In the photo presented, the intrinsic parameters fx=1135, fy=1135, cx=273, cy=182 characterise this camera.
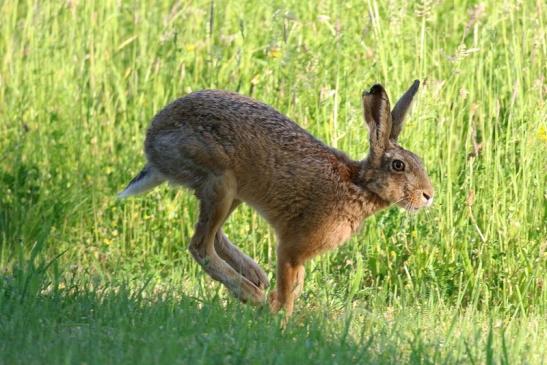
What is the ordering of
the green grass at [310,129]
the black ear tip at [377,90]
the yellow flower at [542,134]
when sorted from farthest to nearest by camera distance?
1. the yellow flower at [542,134]
2. the black ear tip at [377,90]
3. the green grass at [310,129]

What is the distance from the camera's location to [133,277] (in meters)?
7.07

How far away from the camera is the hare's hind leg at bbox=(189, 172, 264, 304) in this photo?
6.57 m

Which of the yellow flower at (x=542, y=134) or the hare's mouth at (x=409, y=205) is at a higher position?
the yellow flower at (x=542, y=134)

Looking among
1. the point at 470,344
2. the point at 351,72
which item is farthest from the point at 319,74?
the point at 470,344

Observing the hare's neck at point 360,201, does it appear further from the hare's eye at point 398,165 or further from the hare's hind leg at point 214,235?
the hare's hind leg at point 214,235

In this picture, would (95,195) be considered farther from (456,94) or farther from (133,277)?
(456,94)

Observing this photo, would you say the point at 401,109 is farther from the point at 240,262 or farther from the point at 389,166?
the point at 240,262

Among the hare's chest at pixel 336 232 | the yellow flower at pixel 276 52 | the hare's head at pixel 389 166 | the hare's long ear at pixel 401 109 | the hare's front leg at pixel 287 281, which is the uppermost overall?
the yellow flower at pixel 276 52

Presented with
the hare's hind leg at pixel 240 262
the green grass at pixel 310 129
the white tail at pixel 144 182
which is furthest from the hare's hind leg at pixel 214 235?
the white tail at pixel 144 182

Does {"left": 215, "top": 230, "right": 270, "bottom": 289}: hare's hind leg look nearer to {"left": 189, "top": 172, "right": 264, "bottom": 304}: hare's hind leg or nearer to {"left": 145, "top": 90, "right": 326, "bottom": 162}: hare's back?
{"left": 189, "top": 172, "right": 264, "bottom": 304}: hare's hind leg

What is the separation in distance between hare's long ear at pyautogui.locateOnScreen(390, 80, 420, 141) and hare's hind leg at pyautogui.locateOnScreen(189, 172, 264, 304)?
3.40 feet

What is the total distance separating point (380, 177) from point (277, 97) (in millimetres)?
1858

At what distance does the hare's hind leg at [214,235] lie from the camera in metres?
Result: 6.57

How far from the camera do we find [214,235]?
673 cm
